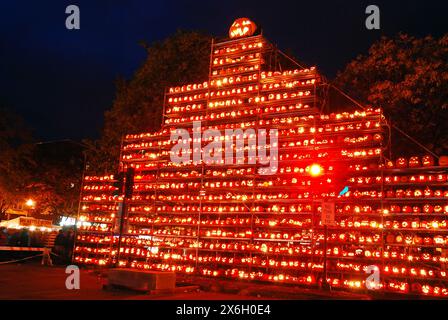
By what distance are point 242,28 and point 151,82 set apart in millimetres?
8634

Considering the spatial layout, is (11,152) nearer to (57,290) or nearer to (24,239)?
(24,239)

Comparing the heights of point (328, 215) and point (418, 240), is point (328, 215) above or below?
above

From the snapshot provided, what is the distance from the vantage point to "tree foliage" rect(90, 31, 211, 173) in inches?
1020

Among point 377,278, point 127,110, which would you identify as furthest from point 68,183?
point 377,278

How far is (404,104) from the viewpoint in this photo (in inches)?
817

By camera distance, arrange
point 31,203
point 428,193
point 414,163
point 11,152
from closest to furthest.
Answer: point 428,193
point 414,163
point 11,152
point 31,203

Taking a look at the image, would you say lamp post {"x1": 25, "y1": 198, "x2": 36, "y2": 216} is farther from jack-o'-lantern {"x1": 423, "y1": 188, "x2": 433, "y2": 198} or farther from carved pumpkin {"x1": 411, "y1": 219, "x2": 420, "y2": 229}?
jack-o'-lantern {"x1": 423, "y1": 188, "x2": 433, "y2": 198}

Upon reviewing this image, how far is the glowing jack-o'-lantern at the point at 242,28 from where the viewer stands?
2012cm

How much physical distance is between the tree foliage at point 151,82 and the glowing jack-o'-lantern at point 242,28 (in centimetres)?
540

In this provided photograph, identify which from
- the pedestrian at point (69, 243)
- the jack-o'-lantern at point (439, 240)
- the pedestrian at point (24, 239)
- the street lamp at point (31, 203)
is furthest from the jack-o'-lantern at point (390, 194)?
the street lamp at point (31, 203)

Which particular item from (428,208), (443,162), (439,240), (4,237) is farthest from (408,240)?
(4,237)

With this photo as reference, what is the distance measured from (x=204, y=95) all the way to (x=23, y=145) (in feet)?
54.7

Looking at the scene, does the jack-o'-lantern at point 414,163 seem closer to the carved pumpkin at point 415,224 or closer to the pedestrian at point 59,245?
the carved pumpkin at point 415,224

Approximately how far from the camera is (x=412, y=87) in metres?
20.2
